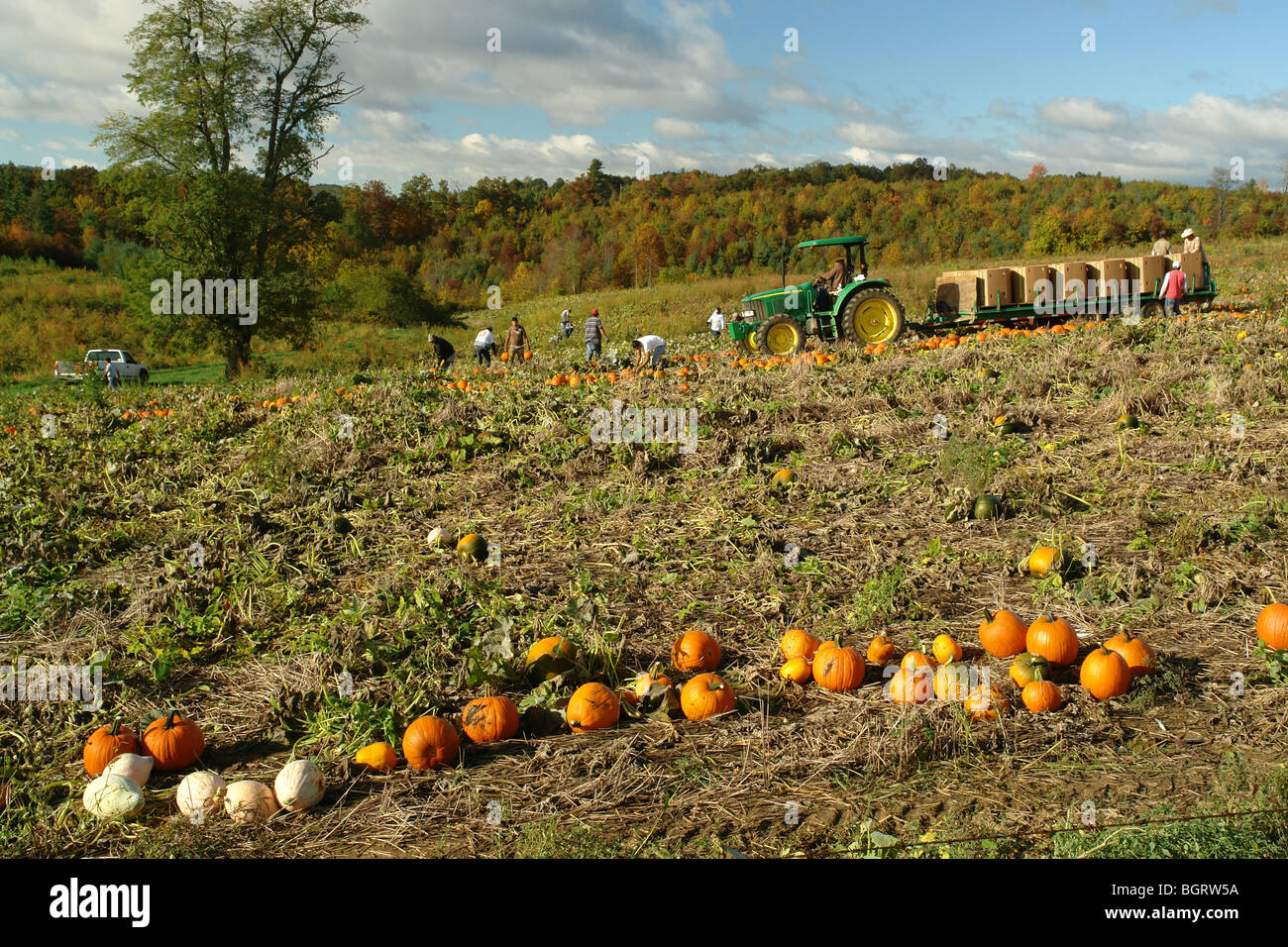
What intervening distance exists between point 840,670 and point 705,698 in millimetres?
658

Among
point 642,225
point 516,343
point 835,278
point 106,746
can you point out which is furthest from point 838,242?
point 642,225

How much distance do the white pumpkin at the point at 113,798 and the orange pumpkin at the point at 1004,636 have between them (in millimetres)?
3664

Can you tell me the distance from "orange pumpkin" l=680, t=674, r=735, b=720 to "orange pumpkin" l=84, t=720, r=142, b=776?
232 cm

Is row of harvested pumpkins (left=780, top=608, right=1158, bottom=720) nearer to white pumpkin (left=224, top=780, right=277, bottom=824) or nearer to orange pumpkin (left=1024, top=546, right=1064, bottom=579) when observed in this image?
orange pumpkin (left=1024, top=546, right=1064, bottom=579)

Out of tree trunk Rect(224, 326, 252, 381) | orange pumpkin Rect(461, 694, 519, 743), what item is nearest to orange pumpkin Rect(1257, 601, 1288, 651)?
orange pumpkin Rect(461, 694, 519, 743)

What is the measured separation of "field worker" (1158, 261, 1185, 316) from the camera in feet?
45.3

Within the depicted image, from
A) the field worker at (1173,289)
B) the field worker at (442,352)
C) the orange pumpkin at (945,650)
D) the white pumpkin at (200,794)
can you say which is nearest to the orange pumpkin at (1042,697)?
the orange pumpkin at (945,650)

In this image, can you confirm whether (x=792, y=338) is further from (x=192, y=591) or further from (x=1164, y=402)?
(x=192, y=591)

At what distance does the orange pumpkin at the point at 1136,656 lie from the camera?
3645 mm

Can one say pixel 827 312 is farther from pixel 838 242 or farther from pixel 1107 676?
pixel 1107 676

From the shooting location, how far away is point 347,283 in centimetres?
4331

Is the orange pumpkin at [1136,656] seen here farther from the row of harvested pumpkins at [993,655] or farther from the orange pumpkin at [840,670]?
the orange pumpkin at [840,670]

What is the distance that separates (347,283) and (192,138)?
63.6 feet
